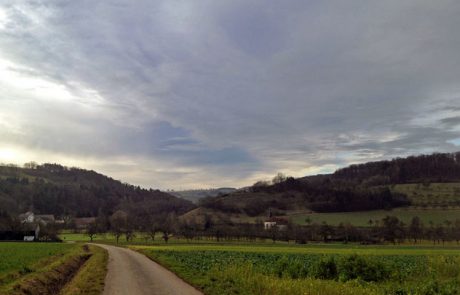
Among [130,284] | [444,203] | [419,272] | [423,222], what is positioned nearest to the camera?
[130,284]

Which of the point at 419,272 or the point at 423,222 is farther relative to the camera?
the point at 423,222

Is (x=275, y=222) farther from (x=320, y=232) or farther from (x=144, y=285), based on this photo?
(x=144, y=285)

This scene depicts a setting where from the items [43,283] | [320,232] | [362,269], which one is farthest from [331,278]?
[320,232]

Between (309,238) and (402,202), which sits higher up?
(402,202)

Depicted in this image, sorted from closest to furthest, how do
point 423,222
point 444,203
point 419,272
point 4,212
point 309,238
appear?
1. point 419,272
2. point 309,238
3. point 4,212
4. point 423,222
5. point 444,203

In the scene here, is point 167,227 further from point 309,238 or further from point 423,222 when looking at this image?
point 423,222

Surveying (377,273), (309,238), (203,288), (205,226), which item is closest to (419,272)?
(377,273)

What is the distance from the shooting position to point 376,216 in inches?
7013

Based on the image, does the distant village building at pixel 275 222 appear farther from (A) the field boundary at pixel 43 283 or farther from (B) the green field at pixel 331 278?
(A) the field boundary at pixel 43 283

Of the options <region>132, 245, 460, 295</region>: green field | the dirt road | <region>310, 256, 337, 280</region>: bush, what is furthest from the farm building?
<region>310, 256, 337, 280</region>: bush

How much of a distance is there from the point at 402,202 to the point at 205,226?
315 feet

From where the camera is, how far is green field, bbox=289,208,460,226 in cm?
16475

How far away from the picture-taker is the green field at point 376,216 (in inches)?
6486

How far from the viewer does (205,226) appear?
166 m
